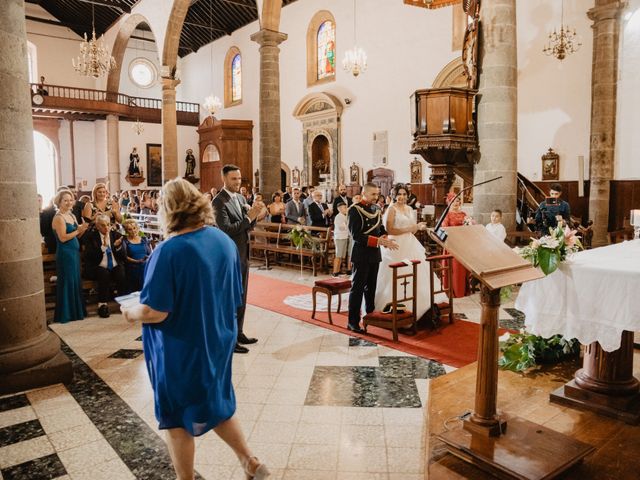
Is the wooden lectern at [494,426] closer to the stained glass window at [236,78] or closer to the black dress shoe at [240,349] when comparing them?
the black dress shoe at [240,349]

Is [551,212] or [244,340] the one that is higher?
[551,212]

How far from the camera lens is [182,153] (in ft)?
77.2

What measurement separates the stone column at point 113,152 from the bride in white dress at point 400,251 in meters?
18.2

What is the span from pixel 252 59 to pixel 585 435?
20.0m

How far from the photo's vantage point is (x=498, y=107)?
7.59m

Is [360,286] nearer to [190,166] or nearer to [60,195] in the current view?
[60,195]

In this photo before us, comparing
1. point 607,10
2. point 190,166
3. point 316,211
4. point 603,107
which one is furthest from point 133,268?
point 190,166

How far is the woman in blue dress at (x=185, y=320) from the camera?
7.25 ft

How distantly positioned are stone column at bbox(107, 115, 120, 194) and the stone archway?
8164 millimetres

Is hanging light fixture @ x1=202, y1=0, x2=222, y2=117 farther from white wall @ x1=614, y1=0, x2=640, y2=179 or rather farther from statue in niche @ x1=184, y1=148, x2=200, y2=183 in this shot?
white wall @ x1=614, y1=0, x2=640, y2=179

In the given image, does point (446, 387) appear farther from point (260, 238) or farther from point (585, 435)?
point (260, 238)

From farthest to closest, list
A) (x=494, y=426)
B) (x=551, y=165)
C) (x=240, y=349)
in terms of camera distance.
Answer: (x=551, y=165)
(x=240, y=349)
(x=494, y=426)

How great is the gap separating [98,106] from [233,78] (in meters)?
5.68

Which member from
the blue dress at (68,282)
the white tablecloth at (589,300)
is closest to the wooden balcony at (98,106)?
the blue dress at (68,282)
